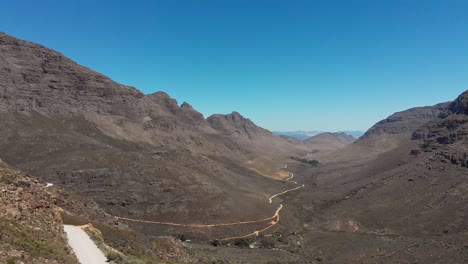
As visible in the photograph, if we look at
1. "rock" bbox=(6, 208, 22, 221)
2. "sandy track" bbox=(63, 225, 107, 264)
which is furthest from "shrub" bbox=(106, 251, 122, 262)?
"rock" bbox=(6, 208, 22, 221)

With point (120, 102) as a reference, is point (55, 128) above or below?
below

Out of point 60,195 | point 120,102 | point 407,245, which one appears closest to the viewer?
point 60,195

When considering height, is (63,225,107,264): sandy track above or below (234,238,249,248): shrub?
above

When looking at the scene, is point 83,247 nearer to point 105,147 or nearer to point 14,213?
point 14,213

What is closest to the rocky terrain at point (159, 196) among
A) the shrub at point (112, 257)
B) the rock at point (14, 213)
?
the rock at point (14, 213)

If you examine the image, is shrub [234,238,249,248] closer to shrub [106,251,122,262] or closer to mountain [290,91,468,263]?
mountain [290,91,468,263]

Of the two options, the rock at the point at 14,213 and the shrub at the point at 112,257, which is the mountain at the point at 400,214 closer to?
the shrub at the point at 112,257

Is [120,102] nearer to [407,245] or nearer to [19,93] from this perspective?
[19,93]

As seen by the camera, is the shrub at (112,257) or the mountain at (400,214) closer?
the shrub at (112,257)

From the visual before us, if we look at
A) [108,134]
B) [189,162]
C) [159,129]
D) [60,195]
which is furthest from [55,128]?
[60,195]
